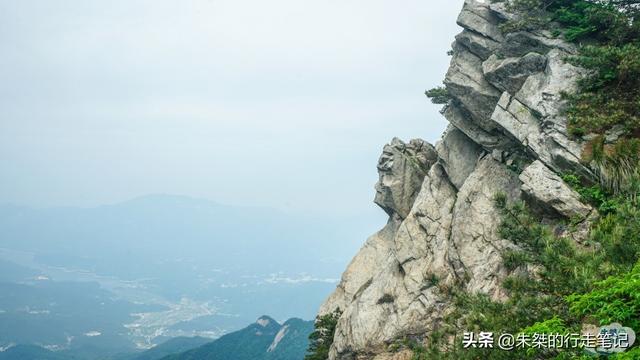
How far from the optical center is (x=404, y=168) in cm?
3753

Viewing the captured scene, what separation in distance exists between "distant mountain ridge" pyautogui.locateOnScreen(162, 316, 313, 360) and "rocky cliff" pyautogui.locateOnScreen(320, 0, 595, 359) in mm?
84289

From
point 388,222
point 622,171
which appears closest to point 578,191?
point 622,171

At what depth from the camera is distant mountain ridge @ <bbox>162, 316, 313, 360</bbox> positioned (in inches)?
4651

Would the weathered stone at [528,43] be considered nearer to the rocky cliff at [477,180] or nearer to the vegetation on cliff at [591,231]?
the rocky cliff at [477,180]

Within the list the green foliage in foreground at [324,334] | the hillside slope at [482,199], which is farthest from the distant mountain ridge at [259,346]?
the hillside slope at [482,199]

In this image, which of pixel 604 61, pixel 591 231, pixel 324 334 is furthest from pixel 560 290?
pixel 324 334

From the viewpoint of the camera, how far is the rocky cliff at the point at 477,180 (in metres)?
23.7

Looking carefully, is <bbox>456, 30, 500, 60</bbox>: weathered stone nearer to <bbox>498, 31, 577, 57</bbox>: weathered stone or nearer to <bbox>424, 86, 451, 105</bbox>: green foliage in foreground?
<bbox>498, 31, 577, 57</bbox>: weathered stone

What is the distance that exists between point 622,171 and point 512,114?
7.61 metres

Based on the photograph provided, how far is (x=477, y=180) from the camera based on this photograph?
28688mm

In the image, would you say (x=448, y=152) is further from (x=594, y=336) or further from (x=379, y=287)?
Result: (x=594, y=336)

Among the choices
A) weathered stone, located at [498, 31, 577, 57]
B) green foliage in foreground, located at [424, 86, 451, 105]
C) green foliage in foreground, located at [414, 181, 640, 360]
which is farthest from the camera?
green foliage in foreground, located at [424, 86, 451, 105]

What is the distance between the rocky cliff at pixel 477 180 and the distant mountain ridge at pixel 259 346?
84289mm

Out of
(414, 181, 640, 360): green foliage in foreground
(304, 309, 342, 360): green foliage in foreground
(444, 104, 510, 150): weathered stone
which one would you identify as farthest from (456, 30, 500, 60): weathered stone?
(304, 309, 342, 360): green foliage in foreground
